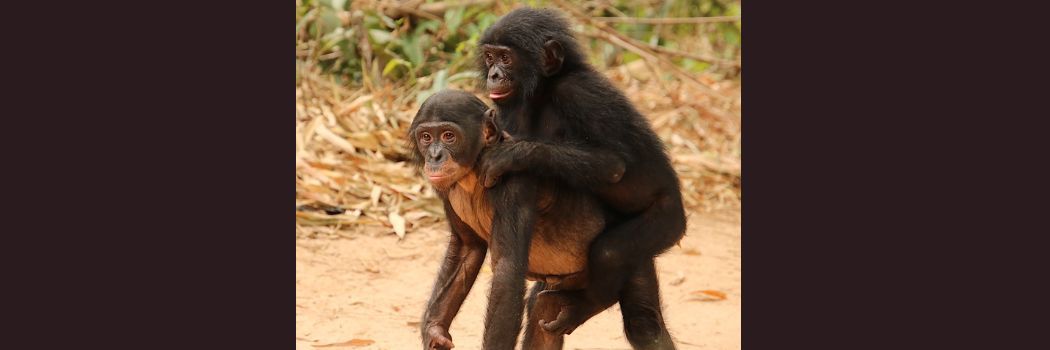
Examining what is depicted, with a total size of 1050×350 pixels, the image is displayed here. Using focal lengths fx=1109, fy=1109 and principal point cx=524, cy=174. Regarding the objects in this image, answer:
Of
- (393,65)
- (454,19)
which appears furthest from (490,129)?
(454,19)

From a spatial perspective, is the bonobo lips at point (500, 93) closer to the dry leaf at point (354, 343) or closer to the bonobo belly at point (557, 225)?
the bonobo belly at point (557, 225)

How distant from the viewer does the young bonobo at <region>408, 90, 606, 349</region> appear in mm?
5559

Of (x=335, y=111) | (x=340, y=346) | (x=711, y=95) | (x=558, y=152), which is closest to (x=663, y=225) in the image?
(x=558, y=152)

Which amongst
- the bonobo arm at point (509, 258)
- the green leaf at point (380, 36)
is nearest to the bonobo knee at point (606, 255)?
the bonobo arm at point (509, 258)

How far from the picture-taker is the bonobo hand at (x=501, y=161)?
5.59m

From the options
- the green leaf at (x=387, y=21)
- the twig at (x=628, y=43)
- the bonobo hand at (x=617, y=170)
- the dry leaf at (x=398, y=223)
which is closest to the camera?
the bonobo hand at (x=617, y=170)

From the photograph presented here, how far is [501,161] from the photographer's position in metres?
5.60

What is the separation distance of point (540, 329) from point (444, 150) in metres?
1.37

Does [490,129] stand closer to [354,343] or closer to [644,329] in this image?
[644,329]

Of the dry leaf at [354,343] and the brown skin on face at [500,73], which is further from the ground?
the brown skin on face at [500,73]

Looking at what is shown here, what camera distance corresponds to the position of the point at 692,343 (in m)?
7.50

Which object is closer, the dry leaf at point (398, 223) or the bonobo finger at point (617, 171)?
the bonobo finger at point (617, 171)

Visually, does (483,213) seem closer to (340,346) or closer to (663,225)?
(663,225)

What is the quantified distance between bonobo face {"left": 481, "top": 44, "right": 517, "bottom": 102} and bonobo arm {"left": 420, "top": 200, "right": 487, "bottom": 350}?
672 mm
